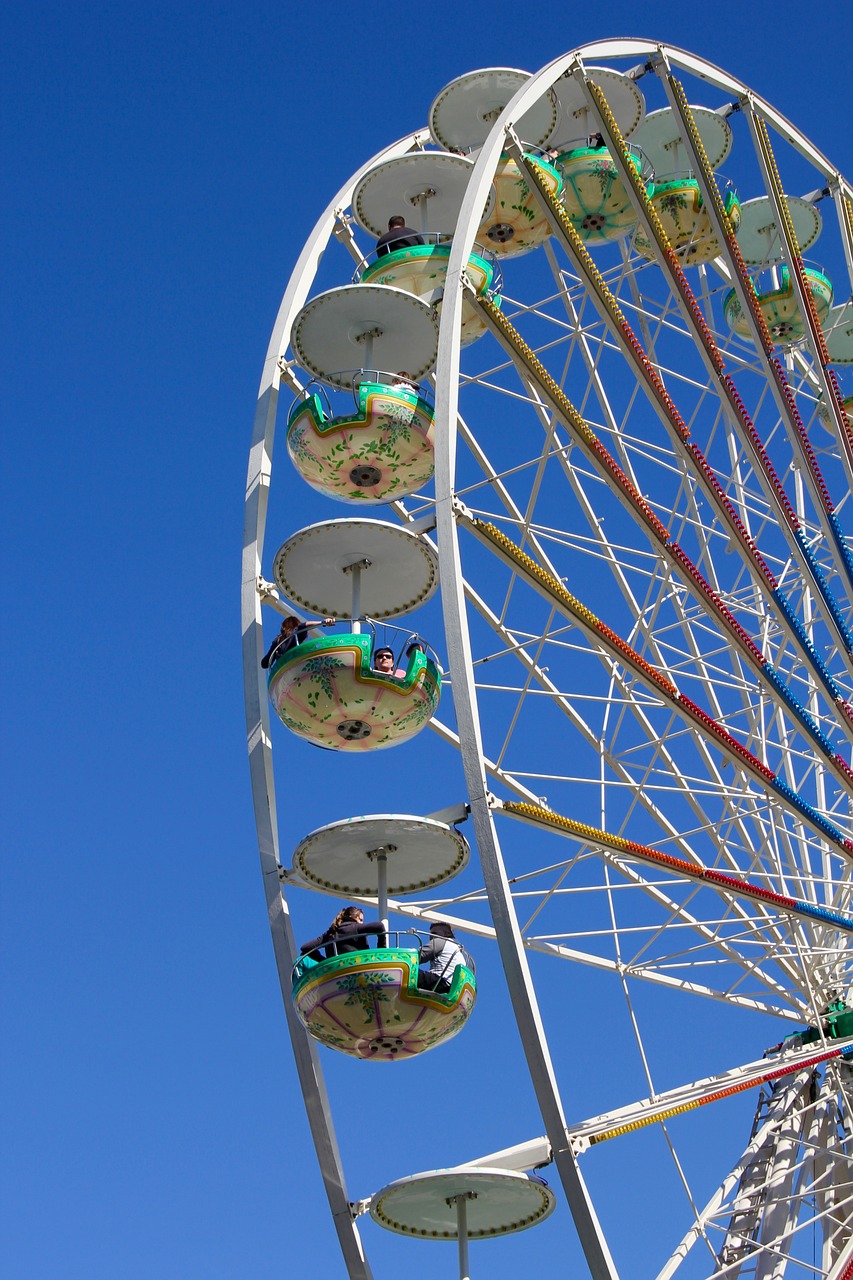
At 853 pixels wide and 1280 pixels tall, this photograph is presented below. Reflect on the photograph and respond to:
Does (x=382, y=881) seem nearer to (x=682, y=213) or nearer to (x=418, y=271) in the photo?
(x=418, y=271)

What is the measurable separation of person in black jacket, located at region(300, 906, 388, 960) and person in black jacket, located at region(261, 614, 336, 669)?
2.37 m

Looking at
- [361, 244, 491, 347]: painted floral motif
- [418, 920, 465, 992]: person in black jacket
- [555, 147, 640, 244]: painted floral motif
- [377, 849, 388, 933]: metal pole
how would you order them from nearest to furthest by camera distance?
[418, 920, 465, 992]: person in black jacket, [377, 849, 388, 933]: metal pole, [361, 244, 491, 347]: painted floral motif, [555, 147, 640, 244]: painted floral motif

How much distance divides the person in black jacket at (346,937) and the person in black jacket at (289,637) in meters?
2.37

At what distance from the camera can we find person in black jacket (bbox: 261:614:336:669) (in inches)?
570

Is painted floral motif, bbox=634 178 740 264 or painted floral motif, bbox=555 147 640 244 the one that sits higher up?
painted floral motif, bbox=634 178 740 264

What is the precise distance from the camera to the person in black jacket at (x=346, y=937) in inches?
505

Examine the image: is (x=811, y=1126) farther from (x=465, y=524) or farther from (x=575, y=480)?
(x=465, y=524)

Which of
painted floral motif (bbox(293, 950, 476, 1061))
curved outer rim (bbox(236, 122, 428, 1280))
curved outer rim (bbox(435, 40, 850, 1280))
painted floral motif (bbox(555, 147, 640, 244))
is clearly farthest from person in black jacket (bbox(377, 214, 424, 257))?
painted floral motif (bbox(293, 950, 476, 1061))

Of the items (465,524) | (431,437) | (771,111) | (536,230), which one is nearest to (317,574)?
(431,437)

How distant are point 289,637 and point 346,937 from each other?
276cm

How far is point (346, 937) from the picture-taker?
1284 centimetres

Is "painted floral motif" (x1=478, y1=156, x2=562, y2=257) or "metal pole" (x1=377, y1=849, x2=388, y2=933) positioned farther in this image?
"painted floral motif" (x1=478, y1=156, x2=562, y2=257)

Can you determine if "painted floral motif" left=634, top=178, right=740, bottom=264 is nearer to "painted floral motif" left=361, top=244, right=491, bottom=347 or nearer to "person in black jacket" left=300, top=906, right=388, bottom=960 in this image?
"painted floral motif" left=361, top=244, right=491, bottom=347

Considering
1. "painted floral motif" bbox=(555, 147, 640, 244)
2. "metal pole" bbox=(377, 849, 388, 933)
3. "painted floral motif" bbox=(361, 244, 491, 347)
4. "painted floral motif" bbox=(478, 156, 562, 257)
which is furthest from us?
"painted floral motif" bbox=(555, 147, 640, 244)
